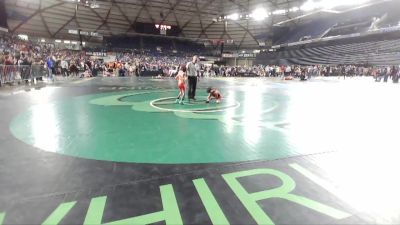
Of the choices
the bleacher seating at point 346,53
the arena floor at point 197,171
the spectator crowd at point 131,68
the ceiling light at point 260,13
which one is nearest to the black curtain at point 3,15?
the spectator crowd at point 131,68

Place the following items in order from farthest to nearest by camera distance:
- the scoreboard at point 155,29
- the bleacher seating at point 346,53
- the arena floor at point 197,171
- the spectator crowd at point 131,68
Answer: the scoreboard at point 155,29 → the bleacher seating at point 346,53 → the spectator crowd at point 131,68 → the arena floor at point 197,171

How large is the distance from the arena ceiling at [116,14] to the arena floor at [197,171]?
3622 cm

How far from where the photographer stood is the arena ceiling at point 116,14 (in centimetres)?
3600

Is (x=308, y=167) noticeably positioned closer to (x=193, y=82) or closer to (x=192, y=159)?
(x=192, y=159)

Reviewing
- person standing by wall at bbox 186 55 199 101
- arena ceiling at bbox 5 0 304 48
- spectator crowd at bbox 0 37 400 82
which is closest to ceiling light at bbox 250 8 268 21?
arena ceiling at bbox 5 0 304 48

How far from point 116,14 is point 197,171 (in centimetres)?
4365

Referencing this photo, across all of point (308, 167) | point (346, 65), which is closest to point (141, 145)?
point (308, 167)

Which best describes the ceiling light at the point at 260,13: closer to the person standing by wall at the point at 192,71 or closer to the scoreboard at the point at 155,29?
the scoreboard at the point at 155,29

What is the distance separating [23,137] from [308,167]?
15.5 feet

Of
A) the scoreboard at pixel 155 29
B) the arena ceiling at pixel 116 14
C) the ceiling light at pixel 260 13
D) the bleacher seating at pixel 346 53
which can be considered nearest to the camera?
the bleacher seating at pixel 346 53

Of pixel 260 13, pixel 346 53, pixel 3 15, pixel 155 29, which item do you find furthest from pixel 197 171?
pixel 155 29

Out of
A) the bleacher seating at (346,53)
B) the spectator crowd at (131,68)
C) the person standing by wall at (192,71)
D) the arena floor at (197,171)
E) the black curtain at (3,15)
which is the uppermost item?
the black curtain at (3,15)

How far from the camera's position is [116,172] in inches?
130

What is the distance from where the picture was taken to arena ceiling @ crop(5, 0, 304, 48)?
36.0 m
